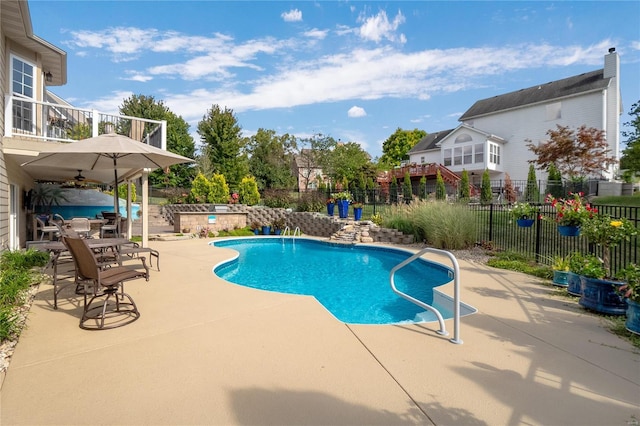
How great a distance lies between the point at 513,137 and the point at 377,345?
28.9 m

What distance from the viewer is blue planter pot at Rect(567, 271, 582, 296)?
191 inches

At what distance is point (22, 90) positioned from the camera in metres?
8.59

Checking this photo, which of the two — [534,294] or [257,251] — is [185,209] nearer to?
[257,251]

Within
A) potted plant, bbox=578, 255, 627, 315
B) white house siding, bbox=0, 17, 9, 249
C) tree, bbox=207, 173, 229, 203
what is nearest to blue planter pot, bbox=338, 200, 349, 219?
tree, bbox=207, 173, 229, 203

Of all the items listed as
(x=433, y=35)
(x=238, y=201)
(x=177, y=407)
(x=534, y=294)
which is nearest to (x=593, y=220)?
(x=534, y=294)

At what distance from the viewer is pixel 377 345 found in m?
3.16

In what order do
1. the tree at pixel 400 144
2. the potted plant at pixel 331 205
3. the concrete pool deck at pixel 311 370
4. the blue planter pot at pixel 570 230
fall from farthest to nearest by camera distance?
the tree at pixel 400 144
the potted plant at pixel 331 205
the blue planter pot at pixel 570 230
the concrete pool deck at pixel 311 370

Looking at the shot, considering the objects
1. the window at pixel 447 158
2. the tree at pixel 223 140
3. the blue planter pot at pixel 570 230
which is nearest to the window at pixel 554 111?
the window at pixel 447 158

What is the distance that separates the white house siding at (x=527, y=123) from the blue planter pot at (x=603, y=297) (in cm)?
2364

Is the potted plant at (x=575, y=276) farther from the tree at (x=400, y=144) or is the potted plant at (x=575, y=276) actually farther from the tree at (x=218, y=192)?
the tree at (x=400, y=144)

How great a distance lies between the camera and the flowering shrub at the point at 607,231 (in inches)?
166

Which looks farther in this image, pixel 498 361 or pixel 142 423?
pixel 498 361

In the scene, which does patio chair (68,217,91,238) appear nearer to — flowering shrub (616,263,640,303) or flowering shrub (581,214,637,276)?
flowering shrub (616,263,640,303)

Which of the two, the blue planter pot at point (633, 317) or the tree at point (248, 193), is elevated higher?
the tree at point (248, 193)
